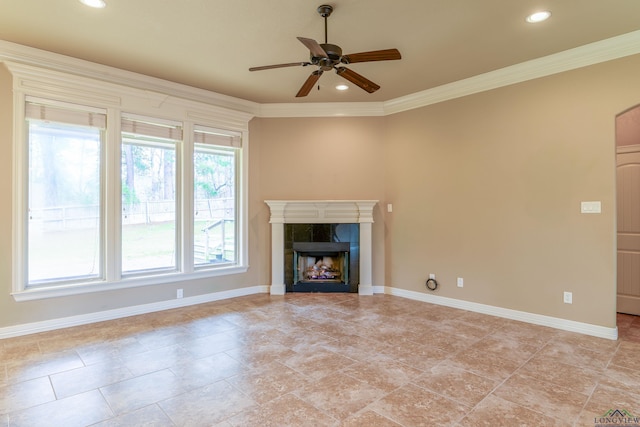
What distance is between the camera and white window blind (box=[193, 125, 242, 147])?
184 inches

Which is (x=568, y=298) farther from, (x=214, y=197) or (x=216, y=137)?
(x=216, y=137)

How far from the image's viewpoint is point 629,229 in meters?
4.15

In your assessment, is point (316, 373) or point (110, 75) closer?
point (316, 373)

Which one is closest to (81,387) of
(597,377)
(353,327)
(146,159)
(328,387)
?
(328,387)

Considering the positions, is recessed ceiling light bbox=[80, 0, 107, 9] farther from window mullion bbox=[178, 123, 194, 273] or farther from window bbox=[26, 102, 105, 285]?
window mullion bbox=[178, 123, 194, 273]

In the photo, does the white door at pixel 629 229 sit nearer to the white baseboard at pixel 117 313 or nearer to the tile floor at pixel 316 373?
the tile floor at pixel 316 373

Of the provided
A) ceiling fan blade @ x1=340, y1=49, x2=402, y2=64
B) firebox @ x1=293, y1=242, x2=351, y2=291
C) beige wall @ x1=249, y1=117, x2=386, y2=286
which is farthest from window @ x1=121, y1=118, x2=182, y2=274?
ceiling fan blade @ x1=340, y1=49, x2=402, y2=64

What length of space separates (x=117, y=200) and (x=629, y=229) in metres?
6.11

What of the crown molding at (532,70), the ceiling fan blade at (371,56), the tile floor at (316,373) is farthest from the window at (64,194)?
the crown molding at (532,70)

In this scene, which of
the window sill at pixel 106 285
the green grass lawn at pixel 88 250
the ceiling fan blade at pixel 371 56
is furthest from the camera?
the green grass lawn at pixel 88 250

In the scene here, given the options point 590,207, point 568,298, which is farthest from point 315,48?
point 568,298

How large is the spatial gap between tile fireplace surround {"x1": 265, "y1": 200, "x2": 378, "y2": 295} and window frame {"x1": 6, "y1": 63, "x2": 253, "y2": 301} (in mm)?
446

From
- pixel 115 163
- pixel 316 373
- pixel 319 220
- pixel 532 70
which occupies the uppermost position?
pixel 532 70

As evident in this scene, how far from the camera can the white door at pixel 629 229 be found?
4102 mm
